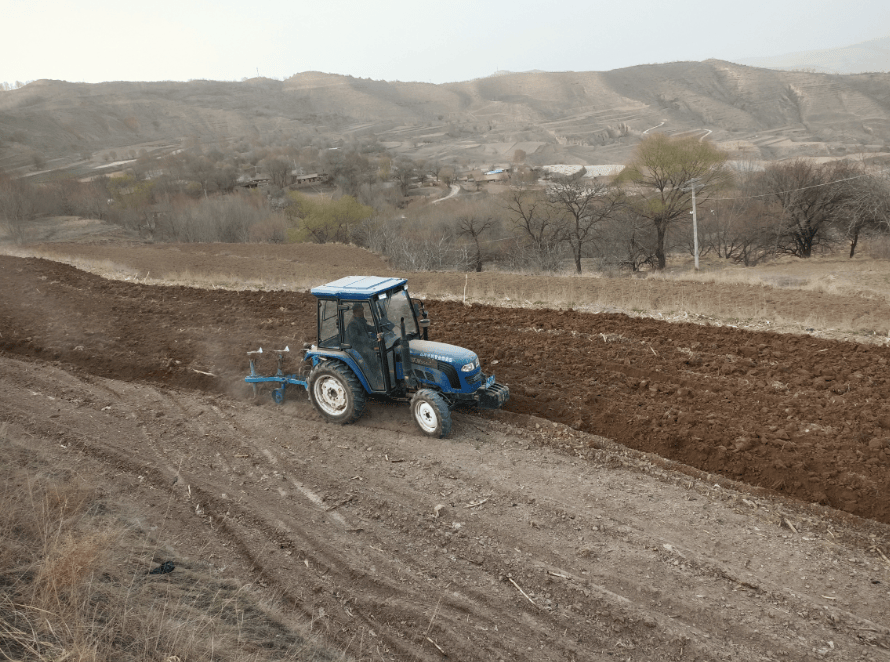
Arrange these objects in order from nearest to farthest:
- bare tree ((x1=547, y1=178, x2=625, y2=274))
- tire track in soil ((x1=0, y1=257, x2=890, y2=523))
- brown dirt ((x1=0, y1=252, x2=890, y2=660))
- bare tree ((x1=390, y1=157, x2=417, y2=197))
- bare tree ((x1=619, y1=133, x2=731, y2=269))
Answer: brown dirt ((x1=0, y1=252, x2=890, y2=660))
tire track in soil ((x1=0, y1=257, x2=890, y2=523))
bare tree ((x1=619, y1=133, x2=731, y2=269))
bare tree ((x1=547, y1=178, x2=625, y2=274))
bare tree ((x1=390, y1=157, x2=417, y2=197))

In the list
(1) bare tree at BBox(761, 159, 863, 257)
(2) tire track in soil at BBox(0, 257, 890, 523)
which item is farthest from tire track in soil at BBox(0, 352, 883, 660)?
(1) bare tree at BBox(761, 159, 863, 257)

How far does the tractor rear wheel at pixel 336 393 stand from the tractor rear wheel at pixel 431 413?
2.77ft

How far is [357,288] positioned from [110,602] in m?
4.50

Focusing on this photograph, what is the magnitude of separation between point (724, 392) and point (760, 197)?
33556 mm

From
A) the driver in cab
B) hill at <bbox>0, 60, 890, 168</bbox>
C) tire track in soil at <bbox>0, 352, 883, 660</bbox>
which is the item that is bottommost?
tire track in soil at <bbox>0, 352, 883, 660</bbox>

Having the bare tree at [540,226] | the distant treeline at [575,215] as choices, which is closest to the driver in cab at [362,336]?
the distant treeline at [575,215]

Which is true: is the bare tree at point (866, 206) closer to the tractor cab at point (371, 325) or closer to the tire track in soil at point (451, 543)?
the tire track in soil at point (451, 543)

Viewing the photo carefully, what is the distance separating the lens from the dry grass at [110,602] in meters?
3.87

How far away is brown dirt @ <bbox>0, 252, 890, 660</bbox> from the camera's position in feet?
15.6

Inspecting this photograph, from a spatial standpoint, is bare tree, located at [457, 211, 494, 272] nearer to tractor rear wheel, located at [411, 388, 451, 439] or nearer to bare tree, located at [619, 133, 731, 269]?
bare tree, located at [619, 133, 731, 269]

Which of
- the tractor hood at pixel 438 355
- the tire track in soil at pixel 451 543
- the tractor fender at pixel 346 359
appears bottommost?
the tire track in soil at pixel 451 543

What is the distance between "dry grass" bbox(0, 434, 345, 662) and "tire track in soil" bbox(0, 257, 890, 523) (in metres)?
4.39

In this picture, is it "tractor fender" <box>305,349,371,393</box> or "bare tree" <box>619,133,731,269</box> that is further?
"bare tree" <box>619,133,731,269</box>

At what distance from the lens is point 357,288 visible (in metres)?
7.80
